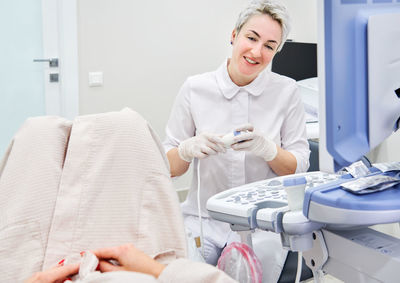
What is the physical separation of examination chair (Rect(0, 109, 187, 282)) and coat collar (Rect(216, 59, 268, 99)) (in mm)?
599

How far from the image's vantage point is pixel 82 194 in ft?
3.45

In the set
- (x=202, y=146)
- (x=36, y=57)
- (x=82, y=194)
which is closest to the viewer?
(x=82, y=194)

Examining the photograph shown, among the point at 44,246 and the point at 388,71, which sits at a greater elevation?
the point at 388,71

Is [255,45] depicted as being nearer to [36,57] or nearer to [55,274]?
[55,274]

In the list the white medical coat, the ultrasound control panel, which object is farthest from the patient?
the white medical coat

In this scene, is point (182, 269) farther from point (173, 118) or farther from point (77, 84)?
point (77, 84)

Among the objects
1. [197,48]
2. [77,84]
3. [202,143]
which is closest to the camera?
[202,143]

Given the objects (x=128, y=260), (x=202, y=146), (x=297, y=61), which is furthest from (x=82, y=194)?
(x=297, y=61)

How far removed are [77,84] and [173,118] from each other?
4.54 ft

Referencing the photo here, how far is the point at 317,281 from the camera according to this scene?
1.07 m

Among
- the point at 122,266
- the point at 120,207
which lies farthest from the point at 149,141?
the point at 122,266

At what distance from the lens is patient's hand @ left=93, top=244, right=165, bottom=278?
0.92 m

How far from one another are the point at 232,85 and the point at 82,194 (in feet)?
2.64

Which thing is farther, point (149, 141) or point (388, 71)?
point (149, 141)
